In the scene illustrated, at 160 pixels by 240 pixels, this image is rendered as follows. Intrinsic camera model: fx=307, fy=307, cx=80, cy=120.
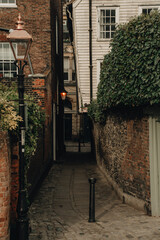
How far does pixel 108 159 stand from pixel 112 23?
8.75m

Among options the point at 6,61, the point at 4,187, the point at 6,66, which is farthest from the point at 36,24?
the point at 4,187

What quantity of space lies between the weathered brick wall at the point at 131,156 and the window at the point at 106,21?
26.3ft

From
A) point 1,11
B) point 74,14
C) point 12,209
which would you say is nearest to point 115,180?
point 12,209

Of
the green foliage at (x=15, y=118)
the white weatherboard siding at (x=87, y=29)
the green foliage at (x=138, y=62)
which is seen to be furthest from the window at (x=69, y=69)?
the green foliage at (x=138, y=62)

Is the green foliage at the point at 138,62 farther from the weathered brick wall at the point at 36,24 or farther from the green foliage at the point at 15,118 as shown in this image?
the weathered brick wall at the point at 36,24

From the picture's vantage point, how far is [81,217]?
25.3ft

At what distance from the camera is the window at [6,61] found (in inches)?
572

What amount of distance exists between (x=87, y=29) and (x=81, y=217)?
12362 mm

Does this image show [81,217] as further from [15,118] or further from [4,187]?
[15,118]

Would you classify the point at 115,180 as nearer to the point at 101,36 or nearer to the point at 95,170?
the point at 95,170

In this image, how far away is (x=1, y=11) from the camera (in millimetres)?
14531

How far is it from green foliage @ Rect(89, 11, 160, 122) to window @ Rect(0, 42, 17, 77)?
7210 mm

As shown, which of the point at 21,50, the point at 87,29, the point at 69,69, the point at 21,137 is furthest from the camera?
the point at 69,69

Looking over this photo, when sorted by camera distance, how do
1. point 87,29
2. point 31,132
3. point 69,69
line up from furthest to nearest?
point 69,69
point 87,29
point 31,132
